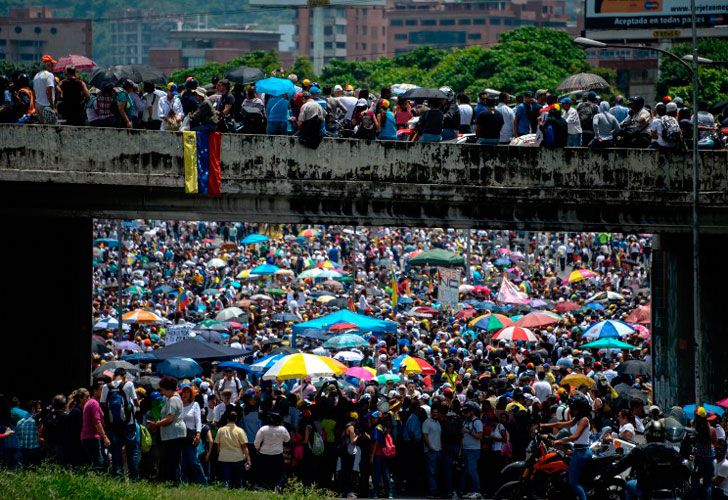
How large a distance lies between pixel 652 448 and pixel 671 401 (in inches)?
360

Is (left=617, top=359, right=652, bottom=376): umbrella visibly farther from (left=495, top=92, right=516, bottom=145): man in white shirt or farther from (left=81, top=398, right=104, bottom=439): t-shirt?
(left=81, top=398, right=104, bottom=439): t-shirt

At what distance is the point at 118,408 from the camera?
2022 cm

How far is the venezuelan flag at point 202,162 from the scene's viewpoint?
23344mm

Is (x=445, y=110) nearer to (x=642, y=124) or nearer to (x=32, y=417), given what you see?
(x=642, y=124)

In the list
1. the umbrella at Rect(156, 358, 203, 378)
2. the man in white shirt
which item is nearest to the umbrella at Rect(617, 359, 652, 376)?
the man in white shirt

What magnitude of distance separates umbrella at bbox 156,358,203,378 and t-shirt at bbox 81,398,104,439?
4.56m

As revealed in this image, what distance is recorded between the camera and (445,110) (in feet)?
83.6

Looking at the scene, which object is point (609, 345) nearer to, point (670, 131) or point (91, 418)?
point (670, 131)

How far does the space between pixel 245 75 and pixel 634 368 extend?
362 inches

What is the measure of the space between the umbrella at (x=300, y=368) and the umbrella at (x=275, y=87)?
4335 mm

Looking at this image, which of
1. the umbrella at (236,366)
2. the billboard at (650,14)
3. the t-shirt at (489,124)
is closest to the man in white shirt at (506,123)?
the t-shirt at (489,124)

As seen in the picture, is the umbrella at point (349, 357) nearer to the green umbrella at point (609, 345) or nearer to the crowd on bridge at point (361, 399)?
the crowd on bridge at point (361, 399)

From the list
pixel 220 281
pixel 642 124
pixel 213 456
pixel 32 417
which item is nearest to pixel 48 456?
pixel 32 417

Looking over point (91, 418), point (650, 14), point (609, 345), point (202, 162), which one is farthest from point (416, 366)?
point (650, 14)
